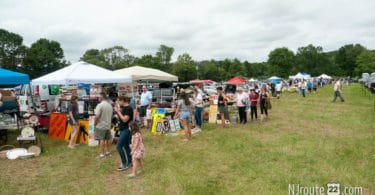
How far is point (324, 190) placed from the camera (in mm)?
5145

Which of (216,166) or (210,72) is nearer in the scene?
(216,166)

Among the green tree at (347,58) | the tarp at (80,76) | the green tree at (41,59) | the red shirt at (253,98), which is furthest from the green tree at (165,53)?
the tarp at (80,76)

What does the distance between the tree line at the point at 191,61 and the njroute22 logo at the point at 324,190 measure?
207 feet

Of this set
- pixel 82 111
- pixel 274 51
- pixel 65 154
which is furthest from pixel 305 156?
pixel 274 51

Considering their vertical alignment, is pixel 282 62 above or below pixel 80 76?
above

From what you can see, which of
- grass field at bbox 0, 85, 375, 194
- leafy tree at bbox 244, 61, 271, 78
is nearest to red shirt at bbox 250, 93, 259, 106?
grass field at bbox 0, 85, 375, 194

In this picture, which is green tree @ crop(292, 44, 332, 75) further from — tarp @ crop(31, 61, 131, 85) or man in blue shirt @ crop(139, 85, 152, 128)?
tarp @ crop(31, 61, 131, 85)

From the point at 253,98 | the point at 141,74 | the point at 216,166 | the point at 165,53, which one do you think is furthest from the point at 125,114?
the point at 165,53

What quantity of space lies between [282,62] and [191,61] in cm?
2360

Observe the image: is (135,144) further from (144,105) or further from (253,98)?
(253,98)

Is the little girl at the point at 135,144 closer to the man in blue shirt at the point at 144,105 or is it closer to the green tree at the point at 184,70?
the man in blue shirt at the point at 144,105

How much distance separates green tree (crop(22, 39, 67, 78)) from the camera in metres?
59.7

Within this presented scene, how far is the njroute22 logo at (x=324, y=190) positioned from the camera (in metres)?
5.05

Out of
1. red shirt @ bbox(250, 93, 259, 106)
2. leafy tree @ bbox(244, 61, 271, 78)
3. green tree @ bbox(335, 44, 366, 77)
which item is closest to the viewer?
red shirt @ bbox(250, 93, 259, 106)
